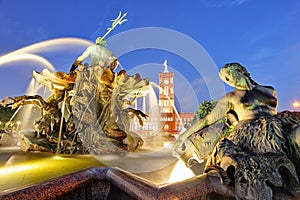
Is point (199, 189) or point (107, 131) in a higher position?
point (107, 131)

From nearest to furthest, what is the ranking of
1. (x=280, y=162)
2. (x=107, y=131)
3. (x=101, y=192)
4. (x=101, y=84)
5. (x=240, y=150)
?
(x=280, y=162) < (x=240, y=150) < (x=101, y=192) < (x=107, y=131) < (x=101, y=84)

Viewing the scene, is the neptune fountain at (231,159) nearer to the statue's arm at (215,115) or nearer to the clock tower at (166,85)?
the statue's arm at (215,115)

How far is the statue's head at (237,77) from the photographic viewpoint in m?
2.46

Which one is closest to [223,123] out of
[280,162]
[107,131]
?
[280,162]

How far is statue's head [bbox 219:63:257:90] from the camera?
2.46 meters

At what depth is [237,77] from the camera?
8.07 ft

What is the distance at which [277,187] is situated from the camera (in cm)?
161

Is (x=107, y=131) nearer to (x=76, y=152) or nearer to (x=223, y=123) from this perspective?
(x=76, y=152)

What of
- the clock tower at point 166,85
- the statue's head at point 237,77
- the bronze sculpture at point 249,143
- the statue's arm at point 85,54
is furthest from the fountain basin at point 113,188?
the clock tower at point 166,85

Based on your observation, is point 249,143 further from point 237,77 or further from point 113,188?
point 113,188

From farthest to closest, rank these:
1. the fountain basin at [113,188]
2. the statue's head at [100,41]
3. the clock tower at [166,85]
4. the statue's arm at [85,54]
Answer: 1. the clock tower at [166,85]
2. the statue's head at [100,41]
3. the statue's arm at [85,54]
4. the fountain basin at [113,188]

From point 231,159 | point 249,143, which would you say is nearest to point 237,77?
point 249,143

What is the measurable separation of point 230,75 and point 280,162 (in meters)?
1.22

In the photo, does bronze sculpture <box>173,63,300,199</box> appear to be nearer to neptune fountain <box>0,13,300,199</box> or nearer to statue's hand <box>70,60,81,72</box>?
neptune fountain <box>0,13,300,199</box>
